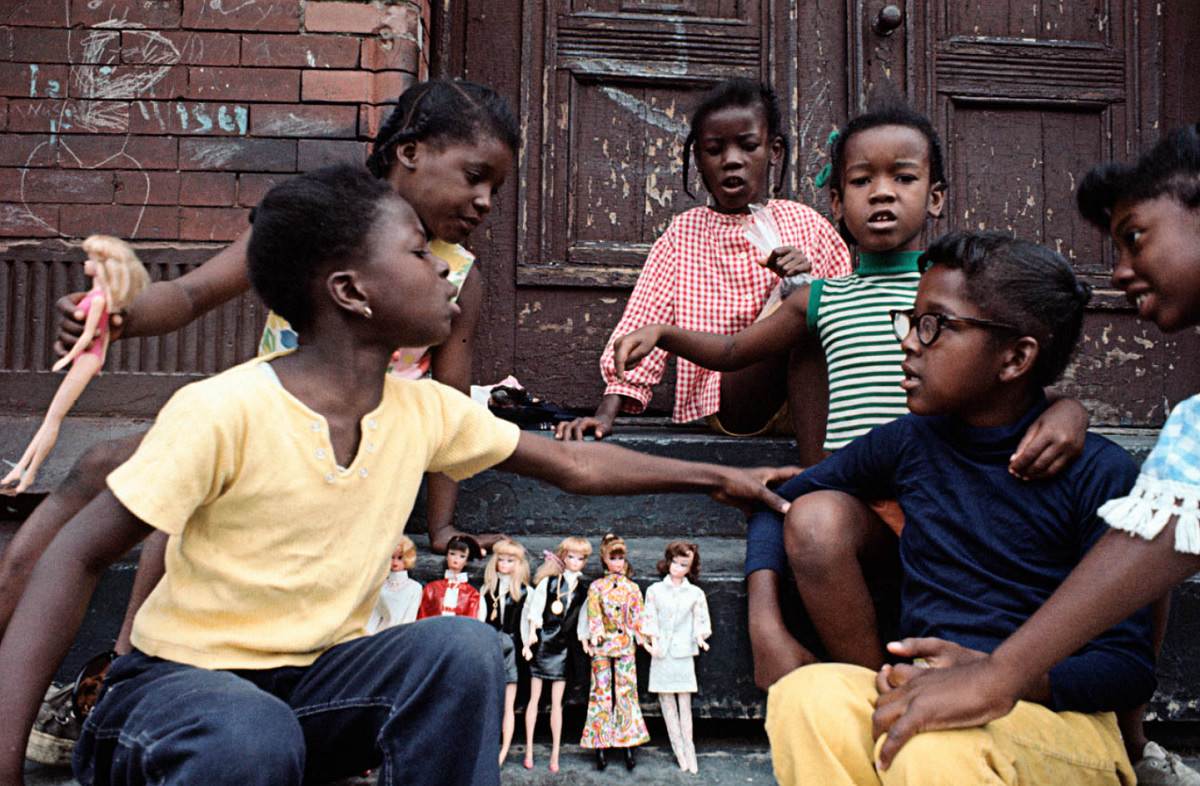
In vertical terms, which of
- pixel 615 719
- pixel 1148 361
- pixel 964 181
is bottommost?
pixel 615 719

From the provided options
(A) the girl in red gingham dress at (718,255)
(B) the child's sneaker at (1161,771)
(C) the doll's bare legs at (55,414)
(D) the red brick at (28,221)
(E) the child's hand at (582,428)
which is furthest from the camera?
(A) the girl in red gingham dress at (718,255)

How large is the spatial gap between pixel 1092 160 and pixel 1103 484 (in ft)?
9.11

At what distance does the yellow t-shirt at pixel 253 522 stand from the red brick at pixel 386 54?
2.03 metres

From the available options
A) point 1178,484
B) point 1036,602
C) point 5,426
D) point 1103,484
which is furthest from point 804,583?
point 5,426

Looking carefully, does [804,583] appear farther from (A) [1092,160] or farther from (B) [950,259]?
(A) [1092,160]

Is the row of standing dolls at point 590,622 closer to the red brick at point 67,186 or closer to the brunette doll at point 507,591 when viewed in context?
the brunette doll at point 507,591

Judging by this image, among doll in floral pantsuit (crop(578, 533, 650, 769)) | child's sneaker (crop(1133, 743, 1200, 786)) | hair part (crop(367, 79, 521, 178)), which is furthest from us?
hair part (crop(367, 79, 521, 178))

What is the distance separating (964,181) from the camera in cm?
419

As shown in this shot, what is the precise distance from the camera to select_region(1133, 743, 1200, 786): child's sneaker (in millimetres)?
1963

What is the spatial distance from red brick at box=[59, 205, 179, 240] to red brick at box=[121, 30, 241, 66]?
1.66ft

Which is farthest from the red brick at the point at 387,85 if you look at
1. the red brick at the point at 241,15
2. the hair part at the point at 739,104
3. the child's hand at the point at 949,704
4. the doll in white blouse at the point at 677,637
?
the child's hand at the point at 949,704

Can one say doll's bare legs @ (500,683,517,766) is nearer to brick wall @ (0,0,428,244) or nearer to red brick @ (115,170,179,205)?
brick wall @ (0,0,428,244)

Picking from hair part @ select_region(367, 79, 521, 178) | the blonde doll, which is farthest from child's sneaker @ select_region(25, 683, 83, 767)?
hair part @ select_region(367, 79, 521, 178)

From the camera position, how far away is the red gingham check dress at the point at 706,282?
349cm
